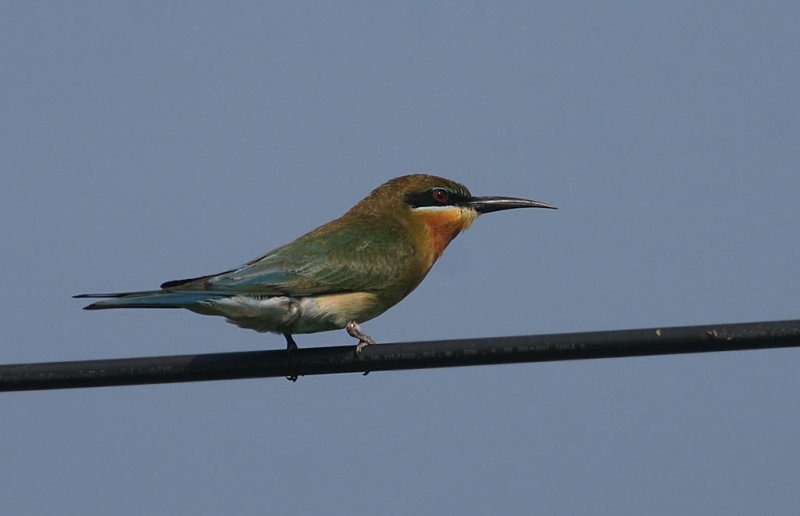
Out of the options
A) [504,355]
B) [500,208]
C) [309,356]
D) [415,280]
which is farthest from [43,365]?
[500,208]

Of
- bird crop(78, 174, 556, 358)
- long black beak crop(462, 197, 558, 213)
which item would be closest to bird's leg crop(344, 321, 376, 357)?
bird crop(78, 174, 556, 358)

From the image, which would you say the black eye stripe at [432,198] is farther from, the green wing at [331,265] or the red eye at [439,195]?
the green wing at [331,265]

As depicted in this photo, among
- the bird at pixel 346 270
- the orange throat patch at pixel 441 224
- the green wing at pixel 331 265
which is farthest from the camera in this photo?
the orange throat patch at pixel 441 224

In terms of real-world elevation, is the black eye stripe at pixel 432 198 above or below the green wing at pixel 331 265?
above

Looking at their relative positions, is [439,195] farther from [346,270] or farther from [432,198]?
[346,270]

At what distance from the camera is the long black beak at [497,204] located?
814 centimetres

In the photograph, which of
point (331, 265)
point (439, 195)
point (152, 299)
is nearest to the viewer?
point (152, 299)

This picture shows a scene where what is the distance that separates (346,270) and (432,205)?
1127 millimetres

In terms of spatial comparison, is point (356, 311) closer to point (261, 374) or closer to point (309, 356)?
point (309, 356)

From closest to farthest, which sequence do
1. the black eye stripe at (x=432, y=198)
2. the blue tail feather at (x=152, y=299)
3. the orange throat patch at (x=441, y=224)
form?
the blue tail feather at (x=152, y=299), the orange throat patch at (x=441, y=224), the black eye stripe at (x=432, y=198)

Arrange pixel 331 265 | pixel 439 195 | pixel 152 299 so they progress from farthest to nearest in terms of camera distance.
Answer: pixel 439 195 < pixel 331 265 < pixel 152 299

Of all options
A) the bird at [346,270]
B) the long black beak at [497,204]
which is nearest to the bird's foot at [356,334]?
the bird at [346,270]

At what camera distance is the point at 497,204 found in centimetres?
819

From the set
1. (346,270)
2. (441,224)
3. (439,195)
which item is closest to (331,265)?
(346,270)
